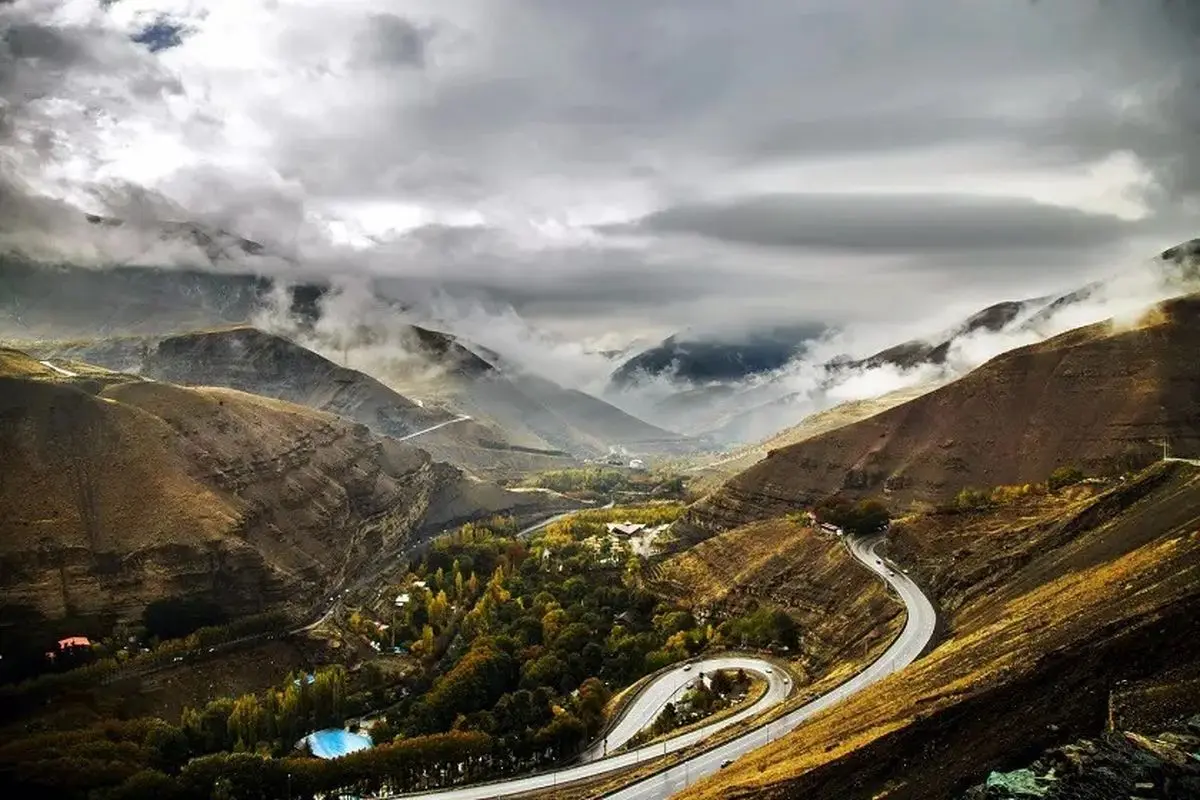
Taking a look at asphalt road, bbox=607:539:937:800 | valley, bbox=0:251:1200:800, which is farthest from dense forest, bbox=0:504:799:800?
asphalt road, bbox=607:539:937:800

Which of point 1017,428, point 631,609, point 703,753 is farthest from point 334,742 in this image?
point 1017,428

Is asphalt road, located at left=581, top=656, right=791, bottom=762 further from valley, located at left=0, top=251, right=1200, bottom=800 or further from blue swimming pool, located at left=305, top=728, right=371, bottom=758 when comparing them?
blue swimming pool, located at left=305, top=728, right=371, bottom=758

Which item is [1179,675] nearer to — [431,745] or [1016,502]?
[431,745]

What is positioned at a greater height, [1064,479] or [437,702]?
[1064,479]

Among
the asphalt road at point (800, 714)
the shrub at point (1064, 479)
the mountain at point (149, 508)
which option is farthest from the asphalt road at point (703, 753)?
the mountain at point (149, 508)

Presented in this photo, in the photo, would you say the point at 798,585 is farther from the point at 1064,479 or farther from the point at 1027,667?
the point at 1027,667

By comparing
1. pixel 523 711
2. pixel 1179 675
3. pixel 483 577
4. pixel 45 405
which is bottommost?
pixel 483 577

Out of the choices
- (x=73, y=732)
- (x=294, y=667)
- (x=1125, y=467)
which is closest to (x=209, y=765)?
(x=73, y=732)
